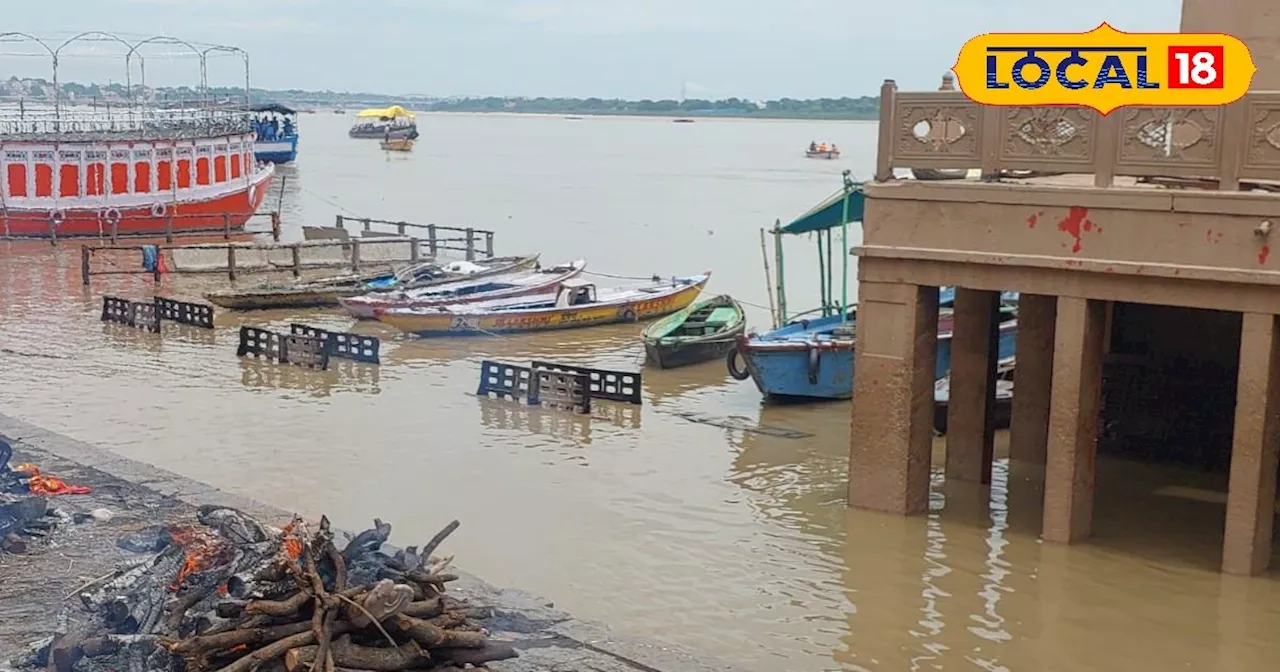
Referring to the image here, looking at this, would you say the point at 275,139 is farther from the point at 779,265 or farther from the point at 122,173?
the point at 779,265

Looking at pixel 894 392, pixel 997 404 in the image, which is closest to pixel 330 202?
pixel 997 404

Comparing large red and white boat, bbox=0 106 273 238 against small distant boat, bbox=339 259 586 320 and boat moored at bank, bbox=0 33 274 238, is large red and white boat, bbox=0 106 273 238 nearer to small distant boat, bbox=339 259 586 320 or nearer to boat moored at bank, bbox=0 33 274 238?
boat moored at bank, bbox=0 33 274 238

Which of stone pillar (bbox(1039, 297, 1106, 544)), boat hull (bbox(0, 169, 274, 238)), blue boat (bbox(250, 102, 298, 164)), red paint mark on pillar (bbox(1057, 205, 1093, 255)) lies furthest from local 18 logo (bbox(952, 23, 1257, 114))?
blue boat (bbox(250, 102, 298, 164))

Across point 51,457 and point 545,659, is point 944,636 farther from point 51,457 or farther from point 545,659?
point 51,457

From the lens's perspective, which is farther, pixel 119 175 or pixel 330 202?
pixel 330 202

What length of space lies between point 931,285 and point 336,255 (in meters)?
24.8

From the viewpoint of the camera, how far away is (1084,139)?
1149cm

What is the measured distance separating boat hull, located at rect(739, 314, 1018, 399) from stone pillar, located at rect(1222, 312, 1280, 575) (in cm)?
837

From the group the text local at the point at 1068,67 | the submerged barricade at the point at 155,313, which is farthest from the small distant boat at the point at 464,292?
A: the text local at the point at 1068,67

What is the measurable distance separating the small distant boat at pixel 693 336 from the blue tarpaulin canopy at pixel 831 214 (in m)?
4.48

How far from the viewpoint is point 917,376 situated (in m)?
12.4

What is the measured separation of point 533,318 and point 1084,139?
1609 centimetres

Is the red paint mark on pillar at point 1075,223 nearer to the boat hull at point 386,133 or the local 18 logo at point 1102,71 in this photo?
the local 18 logo at point 1102,71

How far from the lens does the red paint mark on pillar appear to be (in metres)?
11.4
